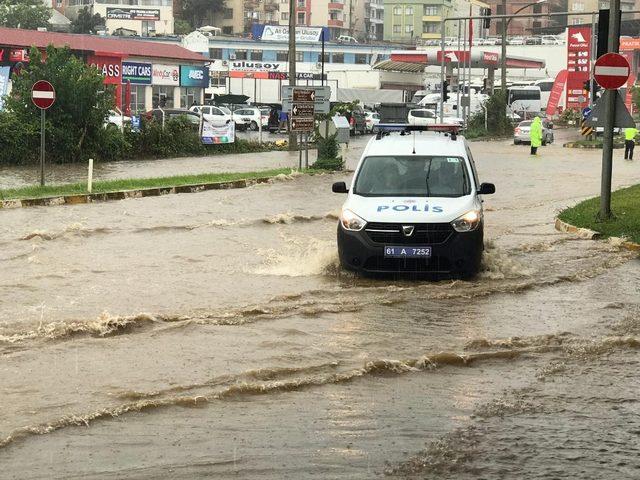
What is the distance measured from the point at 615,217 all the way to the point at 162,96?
1908 inches

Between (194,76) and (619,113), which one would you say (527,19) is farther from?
(619,113)

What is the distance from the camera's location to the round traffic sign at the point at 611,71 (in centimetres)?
1745

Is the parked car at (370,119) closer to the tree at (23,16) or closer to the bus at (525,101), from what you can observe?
the bus at (525,101)

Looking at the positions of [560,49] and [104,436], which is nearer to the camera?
[104,436]

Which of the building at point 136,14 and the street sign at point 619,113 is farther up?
the building at point 136,14

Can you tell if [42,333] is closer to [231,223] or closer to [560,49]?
[231,223]

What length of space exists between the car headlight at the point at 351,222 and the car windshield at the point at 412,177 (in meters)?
0.55

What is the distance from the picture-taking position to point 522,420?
791 centimetres

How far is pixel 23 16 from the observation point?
365ft

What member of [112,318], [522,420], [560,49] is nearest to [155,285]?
[112,318]

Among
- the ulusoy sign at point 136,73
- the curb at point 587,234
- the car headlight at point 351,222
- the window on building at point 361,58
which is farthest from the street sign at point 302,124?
the window on building at point 361,58

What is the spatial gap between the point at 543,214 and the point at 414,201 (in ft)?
32.8

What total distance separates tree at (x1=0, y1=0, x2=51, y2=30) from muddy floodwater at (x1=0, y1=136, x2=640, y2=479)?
97306 mm

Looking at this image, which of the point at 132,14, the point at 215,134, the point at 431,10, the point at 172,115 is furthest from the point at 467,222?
the point at 431,10
